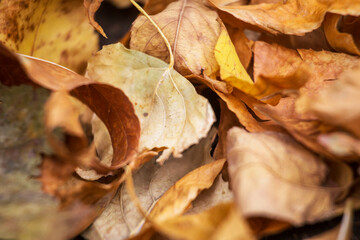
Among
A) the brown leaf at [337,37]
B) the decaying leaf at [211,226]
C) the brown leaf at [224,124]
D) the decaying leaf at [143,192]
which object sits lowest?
the decaying leaf at [143,192]

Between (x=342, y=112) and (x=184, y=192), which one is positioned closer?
(x=342, y=112)

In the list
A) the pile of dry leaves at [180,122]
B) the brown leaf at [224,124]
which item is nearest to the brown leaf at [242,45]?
the pile of dry leaves at [180,122]

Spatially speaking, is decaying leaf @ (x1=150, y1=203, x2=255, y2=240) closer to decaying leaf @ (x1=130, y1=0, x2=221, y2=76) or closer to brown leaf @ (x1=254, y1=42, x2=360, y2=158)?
brown leaf @ (x1=254, y1=42, x2=360, y2=158)

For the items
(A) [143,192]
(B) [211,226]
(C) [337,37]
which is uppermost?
(C) [337,37]

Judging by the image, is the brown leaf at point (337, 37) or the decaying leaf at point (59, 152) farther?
the brown leaf at point (337, 37)

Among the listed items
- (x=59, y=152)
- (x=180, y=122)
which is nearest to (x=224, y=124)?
(x=180, y=122)

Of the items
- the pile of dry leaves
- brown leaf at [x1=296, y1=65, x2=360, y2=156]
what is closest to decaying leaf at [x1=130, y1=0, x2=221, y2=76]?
the pile of dry leaves

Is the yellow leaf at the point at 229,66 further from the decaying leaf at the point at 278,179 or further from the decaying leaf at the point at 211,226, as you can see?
the decaying leaf at the point at 211,226

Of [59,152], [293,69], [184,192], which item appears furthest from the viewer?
[293,69]

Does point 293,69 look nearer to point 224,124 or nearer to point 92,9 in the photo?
point 224,124
